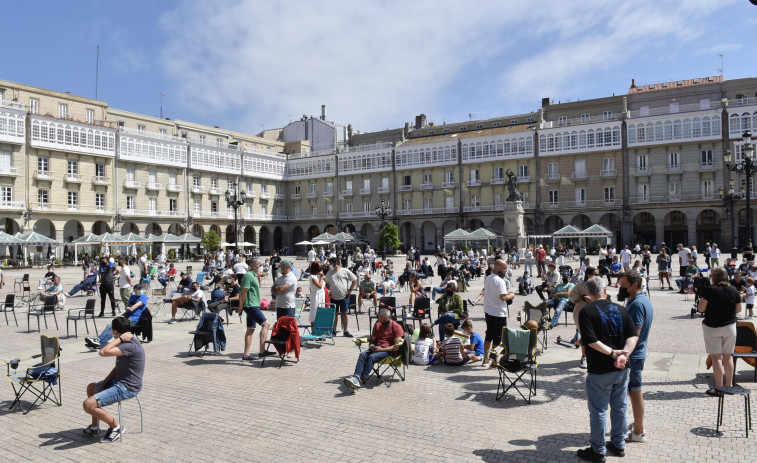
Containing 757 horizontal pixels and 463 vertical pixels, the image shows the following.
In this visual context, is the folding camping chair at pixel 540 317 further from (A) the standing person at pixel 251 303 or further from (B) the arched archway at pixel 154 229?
(B) the arched archway at pixel 154 229

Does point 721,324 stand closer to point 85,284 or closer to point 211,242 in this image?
point 85,284

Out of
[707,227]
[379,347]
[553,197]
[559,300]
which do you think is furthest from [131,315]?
[707,227]

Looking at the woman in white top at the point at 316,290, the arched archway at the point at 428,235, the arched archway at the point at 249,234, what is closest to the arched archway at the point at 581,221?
the arched archway at the point at 428,235

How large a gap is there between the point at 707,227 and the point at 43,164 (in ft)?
192

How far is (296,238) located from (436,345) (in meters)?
61.1

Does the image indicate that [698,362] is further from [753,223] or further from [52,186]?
[52,186]

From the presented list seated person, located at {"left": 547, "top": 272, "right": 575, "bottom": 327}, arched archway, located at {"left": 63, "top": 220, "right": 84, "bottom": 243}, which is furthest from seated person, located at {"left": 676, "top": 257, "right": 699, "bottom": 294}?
arched archway, located at {"left": 63, "top": 220, "right": 84, "bottom": 243}

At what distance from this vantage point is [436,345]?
32.3ft

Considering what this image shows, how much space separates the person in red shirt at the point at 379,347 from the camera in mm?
8094

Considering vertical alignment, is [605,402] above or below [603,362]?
below

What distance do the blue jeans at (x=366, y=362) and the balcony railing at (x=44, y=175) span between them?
46.5 metres

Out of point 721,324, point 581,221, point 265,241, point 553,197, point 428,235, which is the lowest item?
point 721,324

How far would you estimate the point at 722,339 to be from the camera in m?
6.93

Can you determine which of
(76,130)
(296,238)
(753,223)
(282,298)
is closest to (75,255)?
(76,130)
